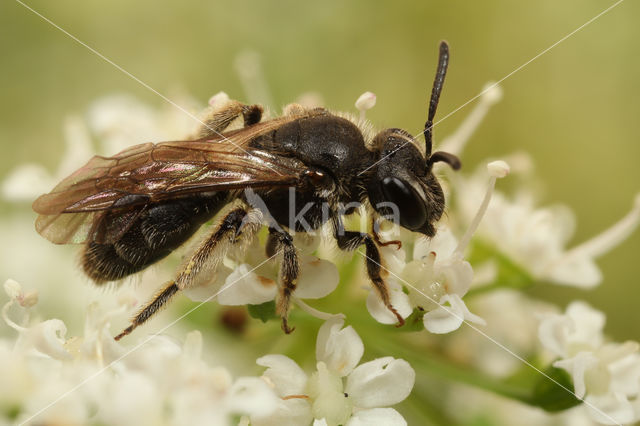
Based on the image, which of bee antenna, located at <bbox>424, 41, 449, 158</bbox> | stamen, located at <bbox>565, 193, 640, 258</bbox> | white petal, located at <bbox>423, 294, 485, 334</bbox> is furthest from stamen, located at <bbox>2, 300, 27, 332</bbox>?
stamen, located at <bbox>565, 193, 640, 258</bbox>

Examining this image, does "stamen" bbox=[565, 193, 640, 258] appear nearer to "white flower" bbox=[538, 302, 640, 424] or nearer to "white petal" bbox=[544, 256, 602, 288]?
"white petal" bbox=[544, 256, 602, 288]

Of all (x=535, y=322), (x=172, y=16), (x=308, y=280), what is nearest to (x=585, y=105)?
(x=535, y=322)

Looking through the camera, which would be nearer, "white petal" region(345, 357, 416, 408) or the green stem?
"white petal" region(345, 357, 416, 408)

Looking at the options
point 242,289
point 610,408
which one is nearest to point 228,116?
point 242,289

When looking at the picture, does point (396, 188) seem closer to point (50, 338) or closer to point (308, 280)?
point (308, 280)

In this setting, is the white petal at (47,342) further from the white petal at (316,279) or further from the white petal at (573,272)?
the white petal at (573,272)
